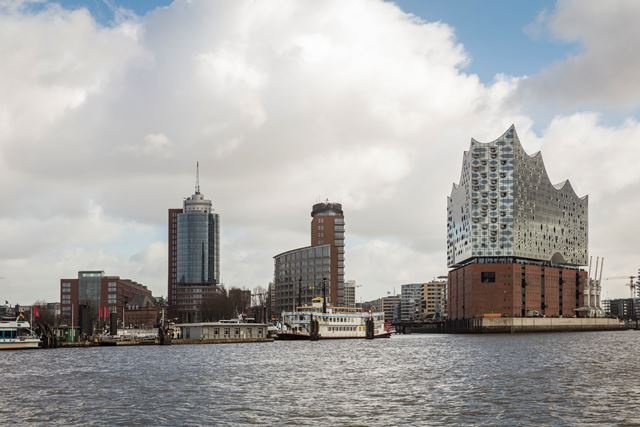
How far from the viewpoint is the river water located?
175 ft

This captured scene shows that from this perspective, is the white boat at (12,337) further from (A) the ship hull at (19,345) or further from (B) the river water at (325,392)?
(B) the river water at (325,392)

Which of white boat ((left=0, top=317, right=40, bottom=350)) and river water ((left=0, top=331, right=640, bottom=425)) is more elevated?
river water ((left=0, top=331, right=640, bottom=425))

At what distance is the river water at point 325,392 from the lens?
53344 millimetres

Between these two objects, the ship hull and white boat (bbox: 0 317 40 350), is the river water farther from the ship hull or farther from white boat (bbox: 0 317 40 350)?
white boat (bbox: 0 317 40 350)

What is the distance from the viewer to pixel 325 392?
67.3 m

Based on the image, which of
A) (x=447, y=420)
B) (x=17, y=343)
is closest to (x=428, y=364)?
(x=447, y=420)

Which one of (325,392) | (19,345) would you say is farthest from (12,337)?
(325,392)

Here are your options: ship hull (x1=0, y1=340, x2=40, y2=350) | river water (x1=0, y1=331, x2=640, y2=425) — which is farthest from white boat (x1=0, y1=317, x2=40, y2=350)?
river water (x1=0, y1=331, x2=640, y2=425)

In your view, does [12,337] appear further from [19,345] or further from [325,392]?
[325,392]

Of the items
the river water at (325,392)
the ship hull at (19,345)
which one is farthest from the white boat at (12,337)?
the river water at (325,392)

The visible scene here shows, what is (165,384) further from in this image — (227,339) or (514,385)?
(227,339)

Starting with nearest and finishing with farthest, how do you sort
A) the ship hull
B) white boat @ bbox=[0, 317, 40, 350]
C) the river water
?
the river water < the ship hull < white boat @ bbox=[0, 317, 40, 350]

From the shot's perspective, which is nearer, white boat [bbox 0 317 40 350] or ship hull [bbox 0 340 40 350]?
ship hull [bbox 0 340 40 350]

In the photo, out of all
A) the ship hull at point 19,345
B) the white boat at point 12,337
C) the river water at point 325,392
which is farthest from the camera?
the white boat at point 12,337
